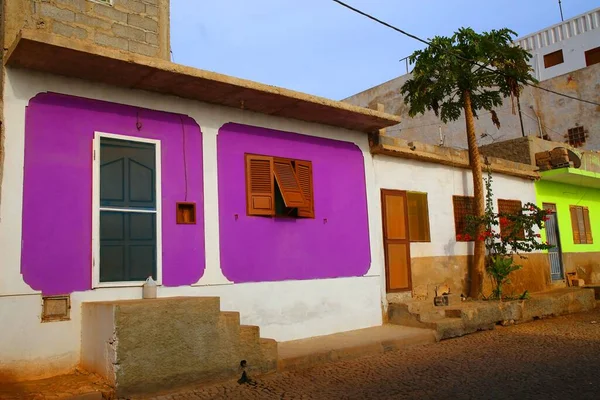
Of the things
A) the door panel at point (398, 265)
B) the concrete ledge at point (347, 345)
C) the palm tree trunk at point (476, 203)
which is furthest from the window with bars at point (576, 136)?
the concrete ledge at point (347, 345)

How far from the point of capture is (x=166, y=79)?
6.69 metres

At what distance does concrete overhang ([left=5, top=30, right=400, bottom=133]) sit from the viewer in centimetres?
570

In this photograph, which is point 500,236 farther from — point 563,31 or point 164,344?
point 563,31

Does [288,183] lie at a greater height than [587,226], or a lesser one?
greater

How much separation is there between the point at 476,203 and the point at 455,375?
5.75 meters

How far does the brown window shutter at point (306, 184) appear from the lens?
8.40 meters

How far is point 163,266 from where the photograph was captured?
675cm

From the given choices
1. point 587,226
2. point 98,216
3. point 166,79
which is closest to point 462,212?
point 587,226

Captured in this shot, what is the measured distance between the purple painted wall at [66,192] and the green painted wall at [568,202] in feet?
35.6

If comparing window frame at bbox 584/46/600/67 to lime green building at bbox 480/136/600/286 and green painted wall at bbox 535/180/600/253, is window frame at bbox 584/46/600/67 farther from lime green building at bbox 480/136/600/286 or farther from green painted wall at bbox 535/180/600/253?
green painted wall at bbox 535/180/600/253

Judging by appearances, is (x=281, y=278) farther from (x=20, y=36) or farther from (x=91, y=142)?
(x=20, y=36)

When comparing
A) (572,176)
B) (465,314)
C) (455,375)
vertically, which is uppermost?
(572,176)

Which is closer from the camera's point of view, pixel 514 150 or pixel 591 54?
pixel 514 150

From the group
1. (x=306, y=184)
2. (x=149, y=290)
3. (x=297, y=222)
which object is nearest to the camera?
(x=149, y=290)
